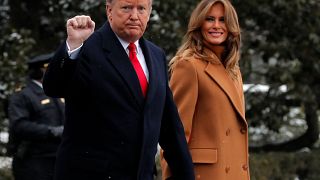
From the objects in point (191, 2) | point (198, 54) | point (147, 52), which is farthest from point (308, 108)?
point (147, 52)

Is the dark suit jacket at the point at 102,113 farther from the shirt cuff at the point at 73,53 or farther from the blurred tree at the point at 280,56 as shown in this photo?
the blurred tree at the point at 280,56

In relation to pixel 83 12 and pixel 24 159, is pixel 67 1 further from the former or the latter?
pixel 24 159

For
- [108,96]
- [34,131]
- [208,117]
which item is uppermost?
[108,96]

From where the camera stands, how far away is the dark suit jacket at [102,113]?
384cm

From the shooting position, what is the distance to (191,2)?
898cm

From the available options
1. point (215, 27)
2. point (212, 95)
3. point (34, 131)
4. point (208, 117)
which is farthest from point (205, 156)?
point (34, 131)

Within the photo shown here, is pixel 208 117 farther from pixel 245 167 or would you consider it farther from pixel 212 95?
pixel 245 167

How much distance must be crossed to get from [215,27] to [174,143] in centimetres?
92

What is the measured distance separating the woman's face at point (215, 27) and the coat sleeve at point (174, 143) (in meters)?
0.77

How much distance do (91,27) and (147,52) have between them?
390 mm

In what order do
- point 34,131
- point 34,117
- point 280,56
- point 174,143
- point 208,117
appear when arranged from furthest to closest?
point 280,56, point 34,117, point 34,131, point 208,117, point 174,143

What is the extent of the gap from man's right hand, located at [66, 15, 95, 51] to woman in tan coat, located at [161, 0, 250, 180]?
1120 mm

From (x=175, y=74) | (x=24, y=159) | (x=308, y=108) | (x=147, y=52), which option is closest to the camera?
(x=147, y=52)

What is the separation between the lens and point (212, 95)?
4.86 metres
